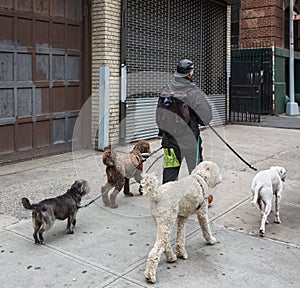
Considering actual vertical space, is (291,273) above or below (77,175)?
below

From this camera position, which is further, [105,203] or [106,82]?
[106,82]

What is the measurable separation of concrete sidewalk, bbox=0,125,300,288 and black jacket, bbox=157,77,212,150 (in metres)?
0.91

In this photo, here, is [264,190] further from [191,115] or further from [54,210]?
[54,210]

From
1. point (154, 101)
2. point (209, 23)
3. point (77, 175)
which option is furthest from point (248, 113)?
point (77, 175)

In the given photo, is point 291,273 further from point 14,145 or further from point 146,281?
point 14,145

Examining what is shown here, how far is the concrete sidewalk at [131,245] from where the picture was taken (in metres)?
3.54

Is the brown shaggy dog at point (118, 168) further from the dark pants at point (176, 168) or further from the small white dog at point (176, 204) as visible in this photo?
the small white dog at point (176, 204)

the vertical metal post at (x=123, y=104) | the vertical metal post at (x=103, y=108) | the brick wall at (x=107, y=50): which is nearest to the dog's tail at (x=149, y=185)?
the vertical metal post at (x=103, y=108)

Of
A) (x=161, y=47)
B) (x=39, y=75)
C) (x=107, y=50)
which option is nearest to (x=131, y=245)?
(x=39, y=75)

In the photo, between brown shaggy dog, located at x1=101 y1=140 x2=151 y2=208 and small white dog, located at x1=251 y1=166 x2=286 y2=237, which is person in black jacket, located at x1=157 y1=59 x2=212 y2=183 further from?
small white dog, located at x1=251 y1=166 x2=286 y2=237

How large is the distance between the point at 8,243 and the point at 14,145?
12.0 feet

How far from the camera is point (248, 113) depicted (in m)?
15.2

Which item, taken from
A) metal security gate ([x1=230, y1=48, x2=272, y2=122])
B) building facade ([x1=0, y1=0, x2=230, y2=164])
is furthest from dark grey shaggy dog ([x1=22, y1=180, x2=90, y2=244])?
metal security gate ([x1=230, y1=48, x2=272, y2=122])

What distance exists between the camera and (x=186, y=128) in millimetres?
4836
